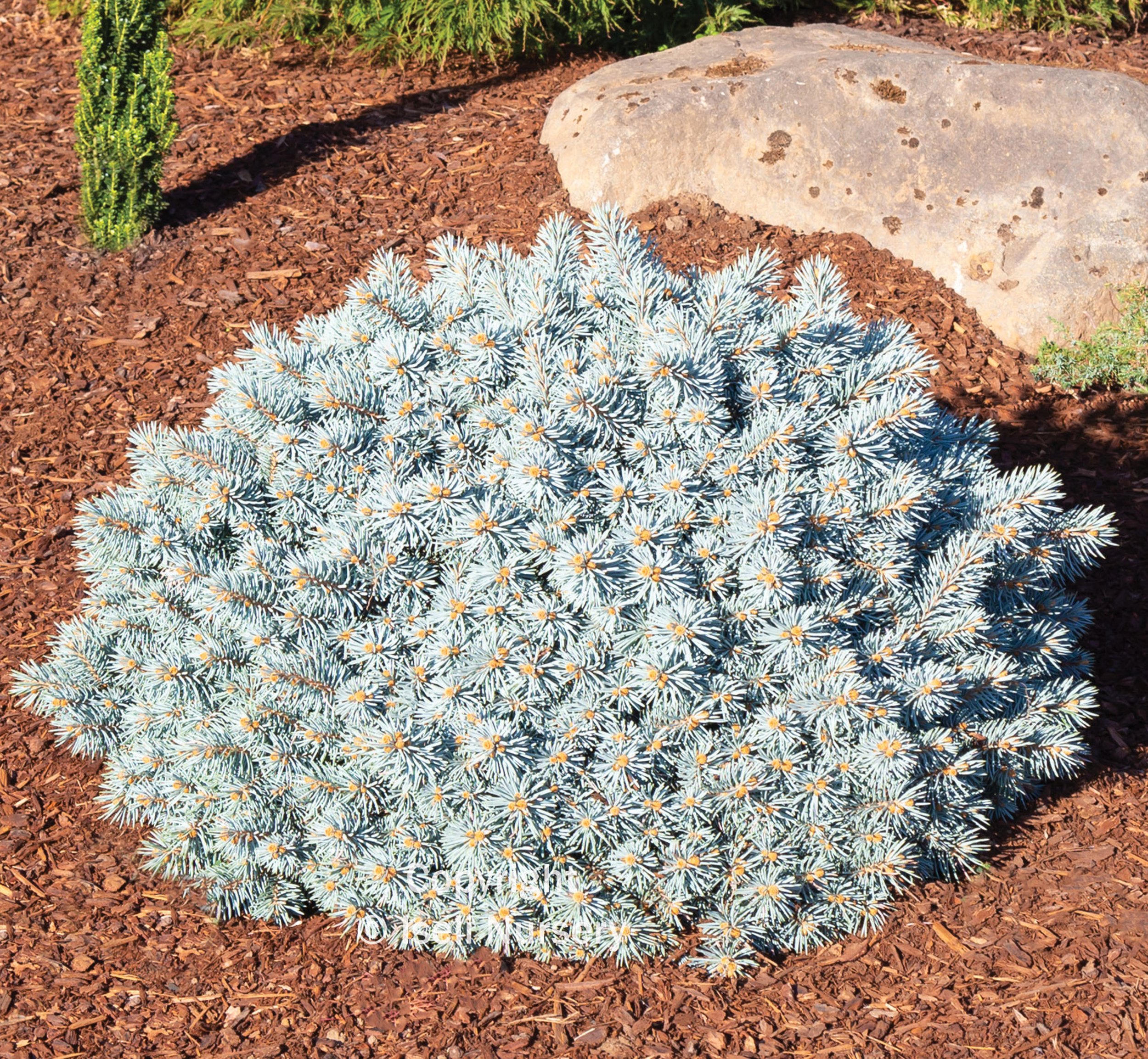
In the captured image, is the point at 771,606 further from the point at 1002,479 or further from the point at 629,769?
the point at 1002,479

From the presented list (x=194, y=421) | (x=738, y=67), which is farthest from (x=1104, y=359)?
(x=194, y=421)

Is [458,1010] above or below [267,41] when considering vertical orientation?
below

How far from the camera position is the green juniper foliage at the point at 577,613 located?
269 centimetres

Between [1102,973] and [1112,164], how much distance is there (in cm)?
395

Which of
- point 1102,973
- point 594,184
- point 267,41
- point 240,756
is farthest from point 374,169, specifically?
point 1102,973

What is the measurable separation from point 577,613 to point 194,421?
267 centimetres

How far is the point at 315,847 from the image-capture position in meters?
2.92

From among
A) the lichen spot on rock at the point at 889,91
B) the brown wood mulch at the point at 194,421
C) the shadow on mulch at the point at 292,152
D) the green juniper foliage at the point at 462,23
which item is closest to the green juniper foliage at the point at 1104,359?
the brown wood mulch at the point at 194,421

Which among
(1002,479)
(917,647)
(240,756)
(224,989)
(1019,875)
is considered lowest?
(224,989)

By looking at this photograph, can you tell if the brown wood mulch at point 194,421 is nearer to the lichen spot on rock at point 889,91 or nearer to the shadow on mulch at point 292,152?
the shadow on mulch at point 292,152

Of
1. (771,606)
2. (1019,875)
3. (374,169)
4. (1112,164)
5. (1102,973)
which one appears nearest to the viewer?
(771,606)

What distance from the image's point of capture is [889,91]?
18.6 feet

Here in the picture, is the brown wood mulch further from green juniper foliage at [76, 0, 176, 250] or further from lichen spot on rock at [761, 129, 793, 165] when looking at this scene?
lichen spot on rock at [761, 129, 793, 165]

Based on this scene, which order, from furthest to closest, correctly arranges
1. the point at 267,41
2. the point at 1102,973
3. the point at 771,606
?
the point at 267,41 < the point at 1102,973 < the point at 771,606
